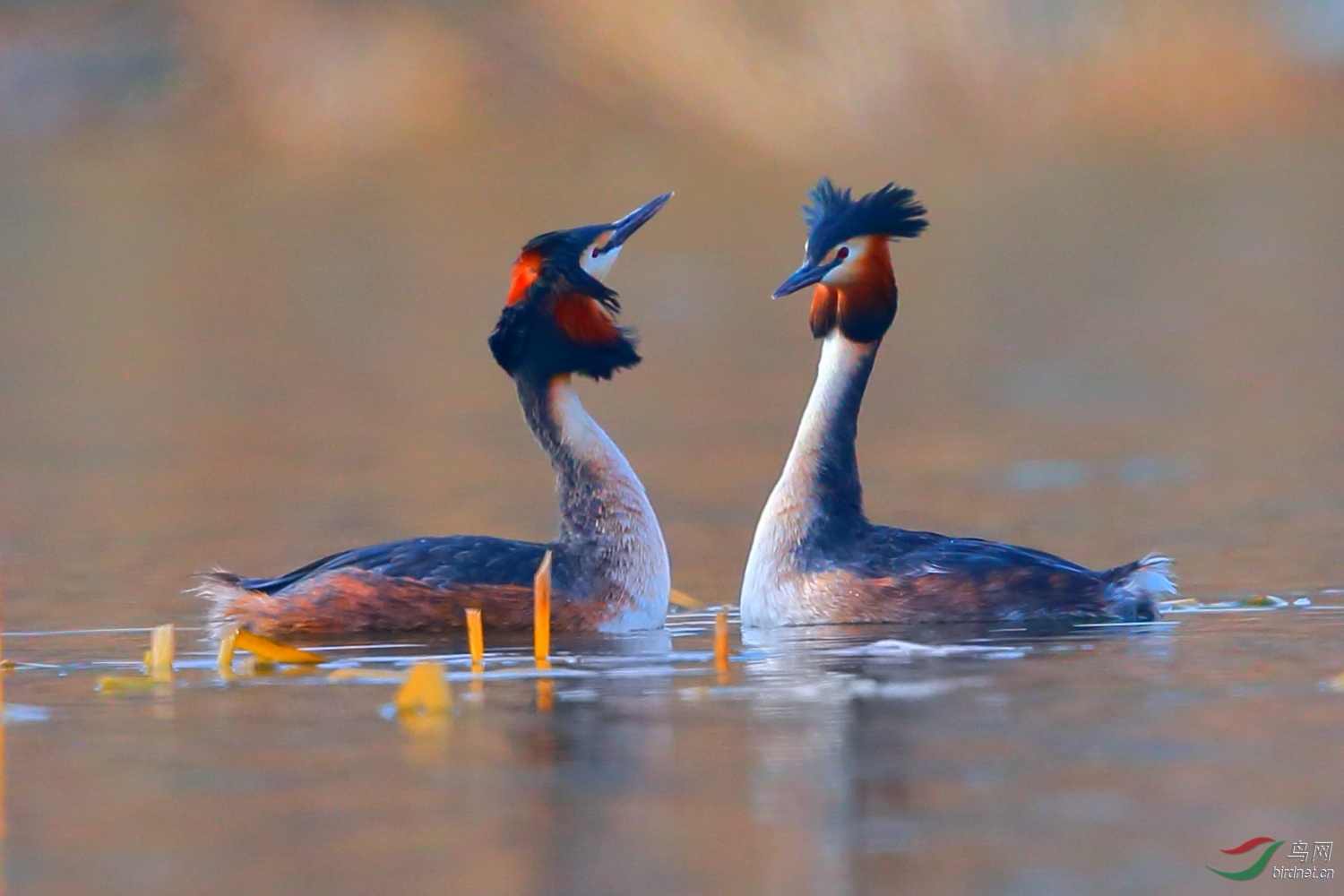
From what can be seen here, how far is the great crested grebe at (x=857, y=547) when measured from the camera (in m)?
9.91

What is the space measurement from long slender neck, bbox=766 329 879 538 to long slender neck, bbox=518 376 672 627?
540 millimetres

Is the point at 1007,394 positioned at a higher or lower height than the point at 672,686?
higher

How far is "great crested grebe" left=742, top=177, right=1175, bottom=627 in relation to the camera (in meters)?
9.91

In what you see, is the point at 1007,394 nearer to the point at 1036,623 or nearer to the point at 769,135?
the point at 1036,623

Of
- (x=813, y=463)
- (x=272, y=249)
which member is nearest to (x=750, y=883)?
(x=813, y=463)

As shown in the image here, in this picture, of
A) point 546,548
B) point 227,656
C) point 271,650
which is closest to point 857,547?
point 546,548

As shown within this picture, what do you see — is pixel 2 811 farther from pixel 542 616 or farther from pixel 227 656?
pixel 542 616

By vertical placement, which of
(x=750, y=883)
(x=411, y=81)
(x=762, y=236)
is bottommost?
(x=750, y=883)

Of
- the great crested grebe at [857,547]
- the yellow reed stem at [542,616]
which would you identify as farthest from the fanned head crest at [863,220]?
the yellow reed stem at [542,616]

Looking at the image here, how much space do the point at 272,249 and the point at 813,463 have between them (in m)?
23.1

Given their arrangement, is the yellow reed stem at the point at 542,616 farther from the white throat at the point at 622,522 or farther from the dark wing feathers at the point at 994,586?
the dark wing feathers at the point at 994,586

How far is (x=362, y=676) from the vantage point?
890cm

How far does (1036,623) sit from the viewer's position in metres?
9.84

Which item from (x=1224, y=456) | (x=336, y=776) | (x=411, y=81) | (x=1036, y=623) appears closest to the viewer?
(x=336, y=776)
